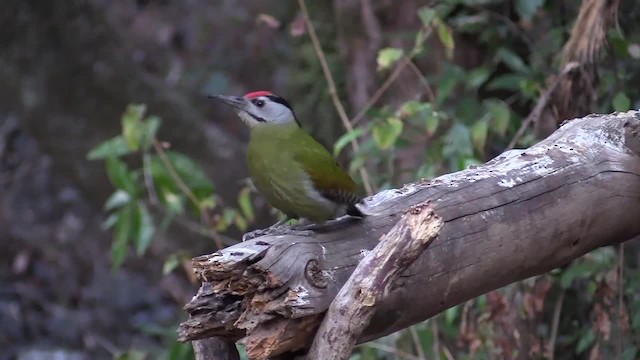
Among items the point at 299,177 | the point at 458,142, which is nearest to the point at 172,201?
the point at 458,142

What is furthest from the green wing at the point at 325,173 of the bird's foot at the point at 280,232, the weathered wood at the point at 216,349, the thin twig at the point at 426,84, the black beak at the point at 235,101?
the thin twig at the point at 426,84

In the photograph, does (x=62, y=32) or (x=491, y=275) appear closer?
(x=491, y=275)

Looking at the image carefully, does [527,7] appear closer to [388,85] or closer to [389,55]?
[389,55]

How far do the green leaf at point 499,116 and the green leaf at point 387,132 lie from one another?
0.37m

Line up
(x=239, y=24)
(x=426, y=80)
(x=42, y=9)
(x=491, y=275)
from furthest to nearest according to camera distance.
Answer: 1. (x=239, y=24)
2. (x=42, y=9)
3. (x=426, y=80)
4. (x=491, y=275)

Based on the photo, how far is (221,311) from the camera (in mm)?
2488

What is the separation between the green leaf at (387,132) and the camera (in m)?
4.23

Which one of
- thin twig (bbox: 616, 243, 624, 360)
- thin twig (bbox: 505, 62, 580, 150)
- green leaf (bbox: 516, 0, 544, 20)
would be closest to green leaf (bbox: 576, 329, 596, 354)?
thin twig (bbox: 616, 243, 624, 360)

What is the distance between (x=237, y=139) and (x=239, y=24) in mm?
831

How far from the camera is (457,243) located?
9.29 feet

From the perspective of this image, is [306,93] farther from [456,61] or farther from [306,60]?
[456,61]

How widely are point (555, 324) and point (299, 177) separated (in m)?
1.77

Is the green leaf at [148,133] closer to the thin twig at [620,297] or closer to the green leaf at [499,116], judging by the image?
the green leaf at [499,116]

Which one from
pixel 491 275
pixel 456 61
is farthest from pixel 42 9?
pixel 491 275
